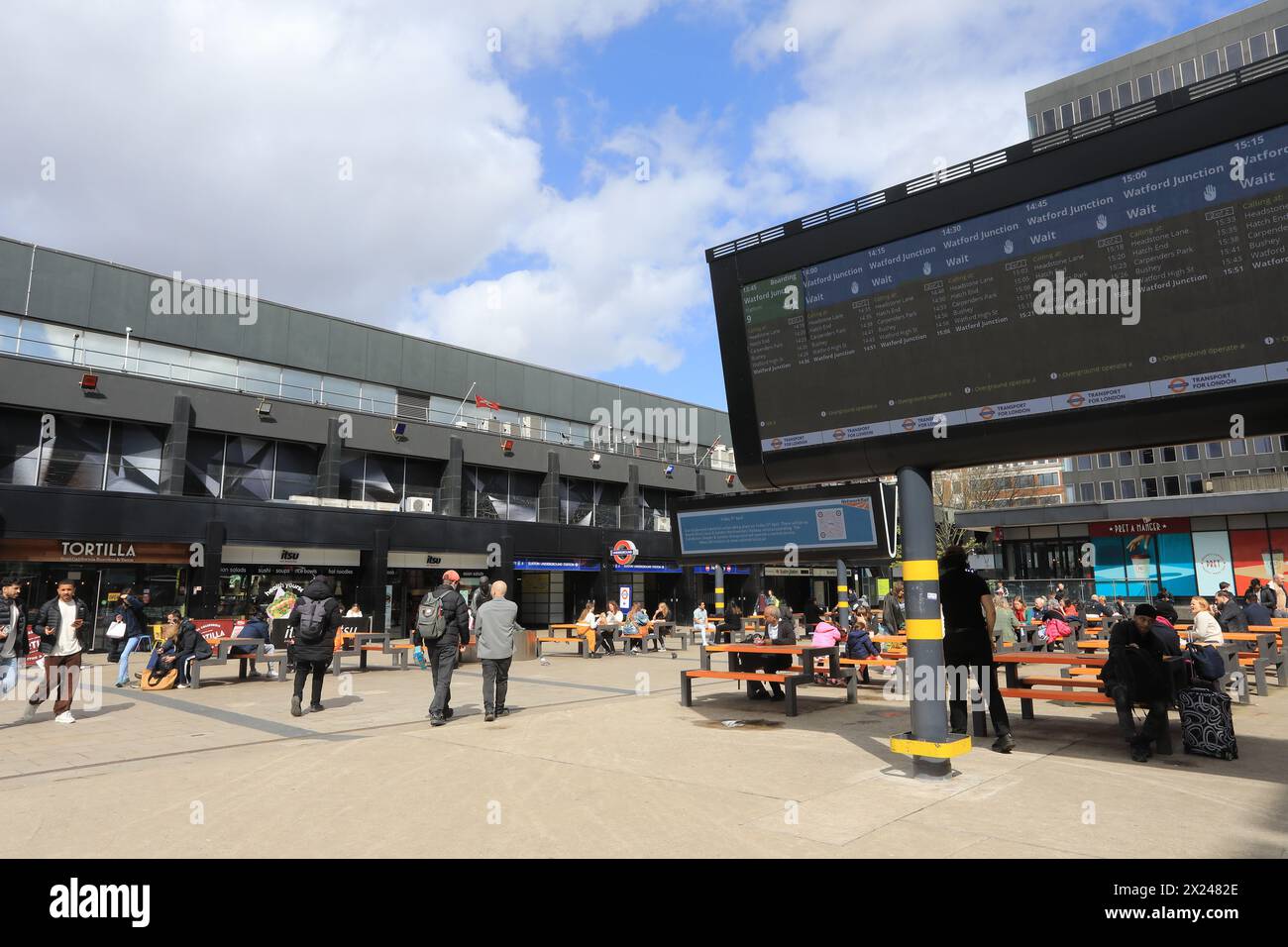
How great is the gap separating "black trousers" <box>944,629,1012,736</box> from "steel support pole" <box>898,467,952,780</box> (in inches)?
51.0

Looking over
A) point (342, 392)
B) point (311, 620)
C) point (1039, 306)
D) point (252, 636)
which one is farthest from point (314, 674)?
point (342, 392)

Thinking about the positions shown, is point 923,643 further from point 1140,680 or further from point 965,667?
point 1140,680

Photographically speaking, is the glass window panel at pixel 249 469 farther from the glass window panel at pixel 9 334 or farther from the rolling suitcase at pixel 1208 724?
the rolling suitcase at pixel 1208 724

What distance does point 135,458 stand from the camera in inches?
929

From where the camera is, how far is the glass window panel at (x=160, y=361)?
24531 millimetres

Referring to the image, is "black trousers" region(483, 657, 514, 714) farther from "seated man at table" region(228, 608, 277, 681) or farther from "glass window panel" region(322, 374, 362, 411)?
"glass window panel" region(322, 374, 362, 411)

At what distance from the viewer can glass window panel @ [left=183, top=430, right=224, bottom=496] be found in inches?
968

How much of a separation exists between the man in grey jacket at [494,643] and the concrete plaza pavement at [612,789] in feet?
1.20

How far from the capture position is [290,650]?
36.3 ft

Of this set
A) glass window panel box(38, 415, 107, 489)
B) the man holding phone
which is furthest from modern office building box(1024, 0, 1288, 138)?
the man holding phone

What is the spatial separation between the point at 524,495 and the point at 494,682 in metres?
23.5

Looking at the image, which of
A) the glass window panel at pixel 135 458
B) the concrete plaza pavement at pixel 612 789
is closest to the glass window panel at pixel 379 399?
the glass window panel at pixel 135 458
